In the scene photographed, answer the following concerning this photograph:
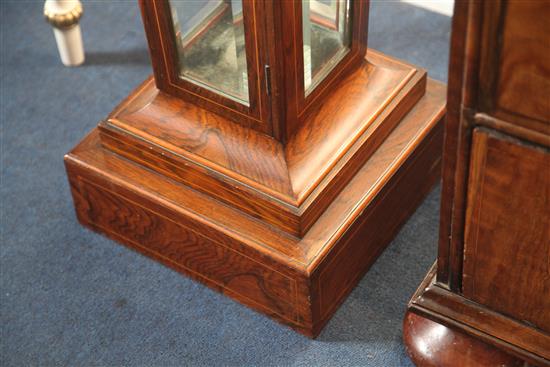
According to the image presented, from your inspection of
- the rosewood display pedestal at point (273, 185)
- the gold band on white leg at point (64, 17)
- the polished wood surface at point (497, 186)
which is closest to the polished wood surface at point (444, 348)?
the polished wood surface at point (497, 186)

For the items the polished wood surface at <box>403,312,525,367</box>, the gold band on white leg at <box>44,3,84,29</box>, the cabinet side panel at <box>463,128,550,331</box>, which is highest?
the cabinet side panel at <box>463,128,550,331</box>

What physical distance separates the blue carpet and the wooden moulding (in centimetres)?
17

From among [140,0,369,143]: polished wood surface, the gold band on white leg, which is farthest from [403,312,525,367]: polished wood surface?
the gold band on white leg

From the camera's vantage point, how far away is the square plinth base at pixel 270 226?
131 cm

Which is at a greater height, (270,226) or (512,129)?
(512,129)

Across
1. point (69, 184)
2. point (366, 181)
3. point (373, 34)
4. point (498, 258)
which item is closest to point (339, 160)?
point (366, 181)

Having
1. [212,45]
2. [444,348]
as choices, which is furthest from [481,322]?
[212,45]

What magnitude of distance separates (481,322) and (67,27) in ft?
3.07

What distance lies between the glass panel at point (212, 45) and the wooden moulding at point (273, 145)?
0.06m

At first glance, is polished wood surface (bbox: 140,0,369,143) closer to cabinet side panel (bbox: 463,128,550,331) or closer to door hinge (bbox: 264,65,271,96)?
door hinge (bbox: 264,65,271,96)

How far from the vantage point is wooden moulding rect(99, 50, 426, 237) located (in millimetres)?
1295

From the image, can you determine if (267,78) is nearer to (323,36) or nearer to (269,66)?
Answer: (269,66)

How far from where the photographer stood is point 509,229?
3.48 feet

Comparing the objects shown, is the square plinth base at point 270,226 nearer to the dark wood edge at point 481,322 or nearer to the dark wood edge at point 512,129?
the dark wood edge at point 481,322
